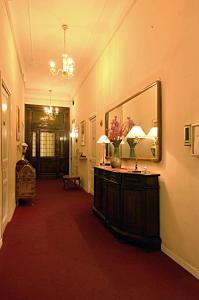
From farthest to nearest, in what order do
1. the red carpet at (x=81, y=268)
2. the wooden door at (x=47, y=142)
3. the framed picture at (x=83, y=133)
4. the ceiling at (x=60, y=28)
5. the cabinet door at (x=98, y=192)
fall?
the wooden door at (x=47, y=142) → the framed picture at (x=83, y=133) → the cabinet door at (x=98, y=192) → the ceiling at (x=60, y=28) → the red carpet at (x=81, y=268)

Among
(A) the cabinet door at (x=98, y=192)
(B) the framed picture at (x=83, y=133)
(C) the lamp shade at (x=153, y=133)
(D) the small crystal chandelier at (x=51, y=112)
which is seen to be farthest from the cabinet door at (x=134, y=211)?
(D) the small crystal chandelier at (x=51, y=112)

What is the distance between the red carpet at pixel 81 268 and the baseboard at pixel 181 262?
5 centimetres

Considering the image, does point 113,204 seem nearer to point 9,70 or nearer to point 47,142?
point 9,70

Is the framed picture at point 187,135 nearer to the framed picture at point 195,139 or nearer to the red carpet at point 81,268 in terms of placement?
the framed picture at point 195,139

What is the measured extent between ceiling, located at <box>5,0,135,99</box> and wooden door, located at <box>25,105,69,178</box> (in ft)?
10.6

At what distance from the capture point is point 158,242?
305cm

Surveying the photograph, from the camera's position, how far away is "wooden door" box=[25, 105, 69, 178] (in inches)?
407

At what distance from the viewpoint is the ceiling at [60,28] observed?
4.16 meters

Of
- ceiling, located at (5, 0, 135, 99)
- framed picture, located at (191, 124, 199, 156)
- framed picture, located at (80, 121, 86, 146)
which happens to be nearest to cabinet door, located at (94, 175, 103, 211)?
framed picture, located at (191, 124, 199, 156)

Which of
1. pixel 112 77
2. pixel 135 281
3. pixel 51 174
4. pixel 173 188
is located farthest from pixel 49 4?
pixel 51 174

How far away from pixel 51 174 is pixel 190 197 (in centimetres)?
884

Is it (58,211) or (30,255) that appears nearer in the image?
(30,255)

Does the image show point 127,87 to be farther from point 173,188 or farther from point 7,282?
point 7,282

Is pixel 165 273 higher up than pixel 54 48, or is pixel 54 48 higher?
pixel 54 48
